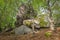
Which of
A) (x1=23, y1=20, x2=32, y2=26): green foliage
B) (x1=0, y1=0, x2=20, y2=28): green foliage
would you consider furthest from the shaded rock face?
(x1=0, y1=0, x2=20, y2=28): green foliage

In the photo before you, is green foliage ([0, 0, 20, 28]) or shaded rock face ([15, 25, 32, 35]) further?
shaded rock face ([15, 25, 32, 35])

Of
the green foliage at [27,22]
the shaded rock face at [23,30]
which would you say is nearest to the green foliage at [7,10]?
the shaded rock face at [23,30]

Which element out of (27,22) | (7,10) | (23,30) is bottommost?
(23,30)

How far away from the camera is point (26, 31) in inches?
426

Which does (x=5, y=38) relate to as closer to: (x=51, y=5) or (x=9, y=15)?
(x=9, y=15)

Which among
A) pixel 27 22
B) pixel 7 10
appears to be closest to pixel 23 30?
pixel 27 22

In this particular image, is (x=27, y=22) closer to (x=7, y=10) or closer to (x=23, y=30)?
(x=23, y=30)

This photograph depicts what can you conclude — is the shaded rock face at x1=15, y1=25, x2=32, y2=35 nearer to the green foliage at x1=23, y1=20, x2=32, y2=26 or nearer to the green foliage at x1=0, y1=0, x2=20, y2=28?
the green foliage at x1=23, y1=20, x2=32, y2=26

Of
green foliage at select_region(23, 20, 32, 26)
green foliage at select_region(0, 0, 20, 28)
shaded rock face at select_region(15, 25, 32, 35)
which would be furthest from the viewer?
green foliage at select_region(23, 20, 32, 26)

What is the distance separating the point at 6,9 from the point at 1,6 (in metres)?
0.36

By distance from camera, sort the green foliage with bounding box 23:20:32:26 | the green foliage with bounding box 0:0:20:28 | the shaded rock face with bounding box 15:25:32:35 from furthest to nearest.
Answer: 1. the green foliage with bounding box 23:20:32:26
2. the shaded rock face with bounding box 15:25:32:35
3. the green foliage with bounding box 0:0:20:28

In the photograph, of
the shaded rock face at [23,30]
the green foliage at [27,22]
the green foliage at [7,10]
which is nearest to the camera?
the green foliage at [7,10]

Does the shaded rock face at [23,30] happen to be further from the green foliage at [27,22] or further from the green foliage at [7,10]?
the green foliage at [7,10]

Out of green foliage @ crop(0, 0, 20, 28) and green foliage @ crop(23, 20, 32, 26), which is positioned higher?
green foliage @ crop(0, 0, 20, 28)
